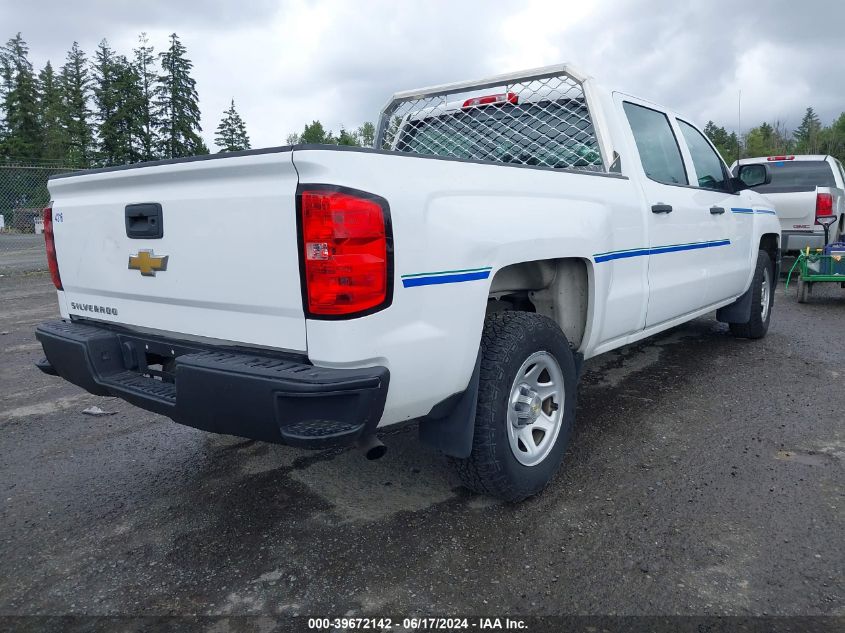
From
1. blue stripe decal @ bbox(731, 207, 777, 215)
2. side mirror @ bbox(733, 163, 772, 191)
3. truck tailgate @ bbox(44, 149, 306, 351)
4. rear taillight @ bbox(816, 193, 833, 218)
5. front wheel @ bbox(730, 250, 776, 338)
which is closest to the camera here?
truck tailgate @ bbox(44, 149, 306, 351)

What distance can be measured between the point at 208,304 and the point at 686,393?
11.6 ft

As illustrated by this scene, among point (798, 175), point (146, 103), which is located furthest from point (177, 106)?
point (798, 175)

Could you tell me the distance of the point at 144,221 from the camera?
267 cm

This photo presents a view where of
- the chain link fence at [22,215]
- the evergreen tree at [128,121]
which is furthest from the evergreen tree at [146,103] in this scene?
the chain link fence at [22,215]

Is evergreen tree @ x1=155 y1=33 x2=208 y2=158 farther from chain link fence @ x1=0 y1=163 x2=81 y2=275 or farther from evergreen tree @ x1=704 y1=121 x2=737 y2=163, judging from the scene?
evergreen tree @ x1=704 y1=121 x2=737 y2=163

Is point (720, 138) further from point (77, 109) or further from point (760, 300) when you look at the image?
point (760, 300)

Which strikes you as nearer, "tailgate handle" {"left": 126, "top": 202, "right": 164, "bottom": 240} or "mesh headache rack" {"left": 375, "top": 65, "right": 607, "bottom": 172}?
"tailgate handle" {"left": 126, "top": 202, "right": 164, "bottom": 240}

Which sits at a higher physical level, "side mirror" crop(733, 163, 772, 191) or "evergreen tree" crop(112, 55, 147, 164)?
"evergreen tree" crop(112, 55, 147, 164)

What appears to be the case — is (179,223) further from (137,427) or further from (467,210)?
(137,427)

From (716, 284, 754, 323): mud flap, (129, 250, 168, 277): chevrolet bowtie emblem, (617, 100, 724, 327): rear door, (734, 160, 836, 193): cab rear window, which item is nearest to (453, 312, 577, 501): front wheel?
(617, 100, 724, 327): rear door

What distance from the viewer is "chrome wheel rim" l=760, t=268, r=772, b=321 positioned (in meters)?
6.21

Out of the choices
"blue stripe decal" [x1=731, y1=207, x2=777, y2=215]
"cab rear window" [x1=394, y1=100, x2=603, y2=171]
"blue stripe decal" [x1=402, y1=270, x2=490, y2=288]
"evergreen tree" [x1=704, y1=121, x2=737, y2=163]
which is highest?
"evergreen tree" [x1=704, y1=121, x2=737, y2=163]

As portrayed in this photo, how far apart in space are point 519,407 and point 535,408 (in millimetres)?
91

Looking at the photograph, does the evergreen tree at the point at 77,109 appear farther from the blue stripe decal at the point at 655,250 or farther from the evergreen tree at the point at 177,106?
the blue stripe decal at the point at 655,250
